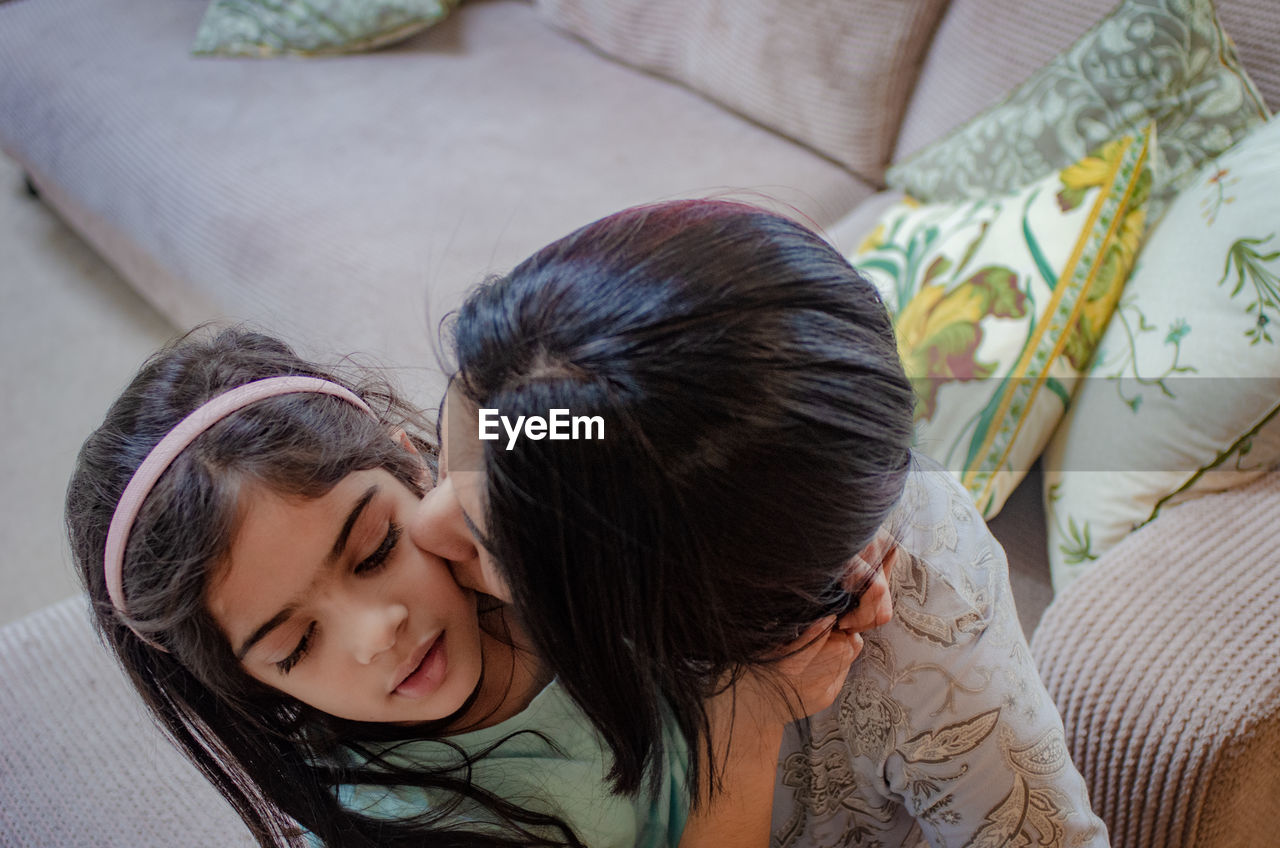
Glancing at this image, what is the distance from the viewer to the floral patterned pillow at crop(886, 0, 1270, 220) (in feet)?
3.33

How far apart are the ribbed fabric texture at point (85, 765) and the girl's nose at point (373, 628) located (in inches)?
12.5

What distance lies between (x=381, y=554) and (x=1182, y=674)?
0.68m

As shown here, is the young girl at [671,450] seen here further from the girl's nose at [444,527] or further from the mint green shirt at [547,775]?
the mint green shirt at [547,775]

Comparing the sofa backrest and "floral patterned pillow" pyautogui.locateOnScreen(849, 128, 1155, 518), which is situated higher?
the sofa backrest

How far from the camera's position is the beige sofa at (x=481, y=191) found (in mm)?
791

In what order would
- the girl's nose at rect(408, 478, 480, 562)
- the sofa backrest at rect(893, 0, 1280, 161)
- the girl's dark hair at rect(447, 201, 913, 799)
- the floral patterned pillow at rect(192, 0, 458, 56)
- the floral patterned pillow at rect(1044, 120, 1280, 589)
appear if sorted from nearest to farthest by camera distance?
the girl's dark hair at rect(447, 201, 913, 799), the girl's nose at rect(408, 478, 480, 562), the floral patterned pillow at rect(1044, 120, 1280, 589), the sofa backrest at rect(893, 0, 1280, 161), the floral patterned pillow at rect(192, 0, 458, 56)

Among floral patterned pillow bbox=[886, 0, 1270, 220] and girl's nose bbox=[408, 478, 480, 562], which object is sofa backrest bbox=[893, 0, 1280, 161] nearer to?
floral patterned pillow bbox=[886, 0, 1270, 220]

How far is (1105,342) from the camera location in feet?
3.12

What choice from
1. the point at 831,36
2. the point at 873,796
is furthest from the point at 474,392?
the point at 831,36

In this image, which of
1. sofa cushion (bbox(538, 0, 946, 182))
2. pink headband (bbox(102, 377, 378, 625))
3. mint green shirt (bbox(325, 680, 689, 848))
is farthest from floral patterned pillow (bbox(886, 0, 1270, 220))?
pink headband (bbox(102, 377, 378, 625))

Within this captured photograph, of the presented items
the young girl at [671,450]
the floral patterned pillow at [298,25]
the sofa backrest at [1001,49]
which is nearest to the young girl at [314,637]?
the young girl at [671,450]

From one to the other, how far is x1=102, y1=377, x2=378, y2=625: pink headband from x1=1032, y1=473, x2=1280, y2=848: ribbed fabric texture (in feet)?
2.46

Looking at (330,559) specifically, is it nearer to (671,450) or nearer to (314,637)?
(314,637)

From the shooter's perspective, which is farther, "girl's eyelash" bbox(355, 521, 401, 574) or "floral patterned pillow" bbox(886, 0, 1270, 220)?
"floral patterned pillow" bbox(886, 0, 1270, 220)
